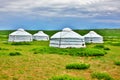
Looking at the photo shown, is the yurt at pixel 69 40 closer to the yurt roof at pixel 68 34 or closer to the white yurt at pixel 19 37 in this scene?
the yurt roof at pixel 68 34

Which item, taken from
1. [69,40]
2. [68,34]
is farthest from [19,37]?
[69,40]

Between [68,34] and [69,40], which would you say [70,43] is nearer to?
[69,40]

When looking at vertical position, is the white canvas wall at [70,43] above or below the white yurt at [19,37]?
below

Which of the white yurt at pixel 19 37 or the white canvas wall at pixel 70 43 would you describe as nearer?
the white canvas wall at pixel 70 43

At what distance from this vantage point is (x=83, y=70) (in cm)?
1747

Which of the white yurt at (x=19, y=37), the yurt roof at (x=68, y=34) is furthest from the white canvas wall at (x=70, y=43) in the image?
the white yurt at (x=19, y=37)

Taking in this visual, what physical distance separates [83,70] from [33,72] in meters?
2.86

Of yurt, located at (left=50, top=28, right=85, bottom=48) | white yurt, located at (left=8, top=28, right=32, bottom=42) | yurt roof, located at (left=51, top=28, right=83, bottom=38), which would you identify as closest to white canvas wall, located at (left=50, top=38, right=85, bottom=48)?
yurt, located at (left=50, top=28, right=85, bottom=48)

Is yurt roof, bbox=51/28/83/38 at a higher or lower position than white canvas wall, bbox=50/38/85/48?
higher

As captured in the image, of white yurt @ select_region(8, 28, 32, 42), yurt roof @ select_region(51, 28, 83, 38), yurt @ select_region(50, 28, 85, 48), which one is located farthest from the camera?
white yurt @ select_region(8, 28, 32, 42)

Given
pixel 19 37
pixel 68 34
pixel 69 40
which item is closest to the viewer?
pixel 69 40

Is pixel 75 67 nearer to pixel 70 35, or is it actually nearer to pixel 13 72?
pixel 13 72

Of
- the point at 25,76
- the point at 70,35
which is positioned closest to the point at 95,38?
the point at 70,35

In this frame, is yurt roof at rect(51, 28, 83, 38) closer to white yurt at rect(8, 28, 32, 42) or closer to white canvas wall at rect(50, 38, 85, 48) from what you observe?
white canvas wall at rect(50, 38, 85, 48)
